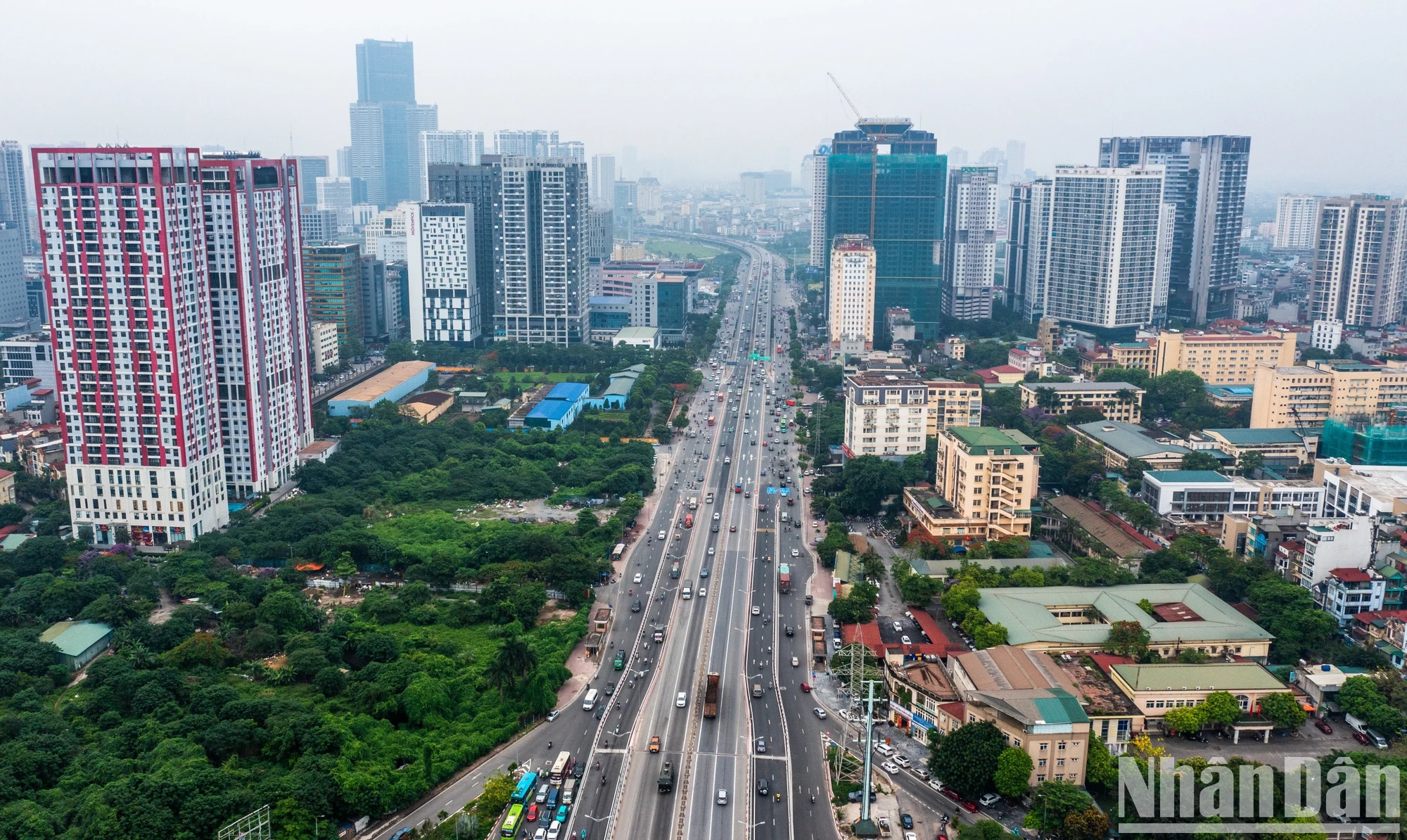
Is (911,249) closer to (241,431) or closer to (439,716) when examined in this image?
(241,431)

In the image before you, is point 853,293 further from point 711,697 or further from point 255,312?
point 711,697

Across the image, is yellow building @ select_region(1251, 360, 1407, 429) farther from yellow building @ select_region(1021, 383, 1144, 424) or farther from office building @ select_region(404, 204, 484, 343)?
office building @ select_region(404, 204, 484, 343)

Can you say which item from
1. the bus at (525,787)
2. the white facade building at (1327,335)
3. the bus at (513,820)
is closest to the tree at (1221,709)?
the bus at (525,787)

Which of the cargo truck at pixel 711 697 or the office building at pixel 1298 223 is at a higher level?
the office building at pixel 1298 223


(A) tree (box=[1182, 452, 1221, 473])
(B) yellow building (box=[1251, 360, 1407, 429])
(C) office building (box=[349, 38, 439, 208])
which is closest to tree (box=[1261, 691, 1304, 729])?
(A) tree (box=[1182, 452, 1221, 473])

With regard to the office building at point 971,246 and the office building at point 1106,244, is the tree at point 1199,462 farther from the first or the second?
the office building at point 971,246

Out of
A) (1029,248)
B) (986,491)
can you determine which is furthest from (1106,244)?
(986,491)
